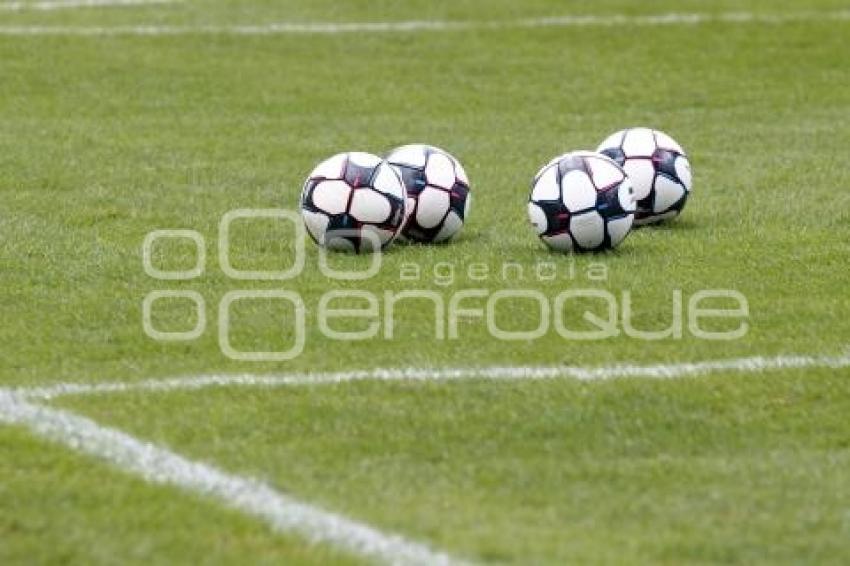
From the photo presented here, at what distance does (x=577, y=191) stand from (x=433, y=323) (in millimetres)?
1642

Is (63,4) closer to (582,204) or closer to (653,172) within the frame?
(653,172)

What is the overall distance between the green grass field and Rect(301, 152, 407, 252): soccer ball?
0.54 feet

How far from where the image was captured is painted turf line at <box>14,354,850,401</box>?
24.0ft

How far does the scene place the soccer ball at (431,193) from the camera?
398 inches

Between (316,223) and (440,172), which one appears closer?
(316,223)

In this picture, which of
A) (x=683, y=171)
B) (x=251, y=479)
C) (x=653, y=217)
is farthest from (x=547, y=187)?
(x=251, y=479)

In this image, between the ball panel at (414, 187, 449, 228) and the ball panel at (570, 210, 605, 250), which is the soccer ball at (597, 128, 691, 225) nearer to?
the ball panel at (570, 210, 605, 250)

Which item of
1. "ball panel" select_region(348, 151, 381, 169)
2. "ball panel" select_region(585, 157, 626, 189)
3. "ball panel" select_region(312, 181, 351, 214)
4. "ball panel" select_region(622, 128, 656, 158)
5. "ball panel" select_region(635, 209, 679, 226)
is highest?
"ball panel" select_region(585, 157, 626, 189)

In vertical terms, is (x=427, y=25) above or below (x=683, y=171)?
below

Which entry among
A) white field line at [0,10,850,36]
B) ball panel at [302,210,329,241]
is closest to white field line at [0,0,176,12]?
white field line at [0,10,850,36]

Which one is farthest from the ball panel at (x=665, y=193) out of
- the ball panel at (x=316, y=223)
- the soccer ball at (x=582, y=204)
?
the ball panel at (x=316, y=223)

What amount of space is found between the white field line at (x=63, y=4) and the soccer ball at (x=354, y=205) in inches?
453

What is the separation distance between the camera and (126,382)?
7.41 m

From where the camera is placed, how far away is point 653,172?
1077 cm
